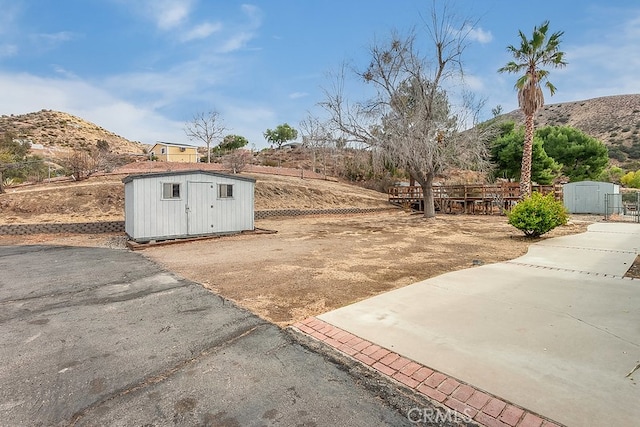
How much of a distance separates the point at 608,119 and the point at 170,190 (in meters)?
65.8

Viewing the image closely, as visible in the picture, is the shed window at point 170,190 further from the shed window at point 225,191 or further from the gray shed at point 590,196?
the gray shed at point 590,196

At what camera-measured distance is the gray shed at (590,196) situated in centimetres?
1895

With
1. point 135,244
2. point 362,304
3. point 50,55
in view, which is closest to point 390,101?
point 135,244

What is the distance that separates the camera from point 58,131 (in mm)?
44781

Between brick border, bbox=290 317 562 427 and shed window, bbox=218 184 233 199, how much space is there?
363 inches

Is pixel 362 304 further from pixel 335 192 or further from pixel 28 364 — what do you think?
pixel 335 192

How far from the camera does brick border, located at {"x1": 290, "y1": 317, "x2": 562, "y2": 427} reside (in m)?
2.01

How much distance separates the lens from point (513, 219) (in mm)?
10016

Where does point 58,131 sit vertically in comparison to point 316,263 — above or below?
above

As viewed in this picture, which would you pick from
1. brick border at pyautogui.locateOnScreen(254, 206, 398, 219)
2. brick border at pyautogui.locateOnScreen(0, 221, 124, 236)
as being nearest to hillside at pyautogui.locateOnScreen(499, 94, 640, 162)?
brick border at pyautogui.locateOnScreen(254, 206, 398, 219)

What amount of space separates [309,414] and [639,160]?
2223 inches

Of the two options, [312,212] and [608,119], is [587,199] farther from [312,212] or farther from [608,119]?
[608,119]

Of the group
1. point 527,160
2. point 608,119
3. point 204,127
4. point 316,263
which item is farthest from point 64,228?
point 608,119

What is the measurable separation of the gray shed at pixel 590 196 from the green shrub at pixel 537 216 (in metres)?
12.4
